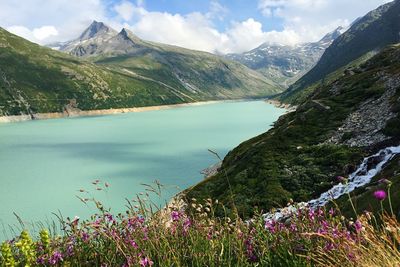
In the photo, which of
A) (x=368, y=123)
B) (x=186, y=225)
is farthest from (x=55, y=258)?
(x=368, y=123)

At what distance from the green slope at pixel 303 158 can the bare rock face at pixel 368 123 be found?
0.63m

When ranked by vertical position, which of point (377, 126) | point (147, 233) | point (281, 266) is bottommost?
point (377, 126)

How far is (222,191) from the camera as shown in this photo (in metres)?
42.3

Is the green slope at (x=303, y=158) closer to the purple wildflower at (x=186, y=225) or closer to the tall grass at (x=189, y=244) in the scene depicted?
the purple wildflower at (x=186, y=225)

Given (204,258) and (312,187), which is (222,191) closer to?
(312,187)

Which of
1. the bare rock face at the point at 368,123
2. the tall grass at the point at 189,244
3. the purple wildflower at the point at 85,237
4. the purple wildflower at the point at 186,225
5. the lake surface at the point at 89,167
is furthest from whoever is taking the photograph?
the lake surface at the point at 89,167

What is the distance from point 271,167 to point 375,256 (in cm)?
3785

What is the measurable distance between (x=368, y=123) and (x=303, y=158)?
9.68 m

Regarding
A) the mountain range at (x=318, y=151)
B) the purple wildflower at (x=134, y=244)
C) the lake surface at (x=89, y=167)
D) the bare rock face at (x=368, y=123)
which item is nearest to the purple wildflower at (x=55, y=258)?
the purple wildflower at (x=134, y=244)

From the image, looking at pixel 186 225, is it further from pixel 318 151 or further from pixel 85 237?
pixel 318 151

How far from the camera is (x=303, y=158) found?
41.8 metres

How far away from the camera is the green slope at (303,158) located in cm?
3591

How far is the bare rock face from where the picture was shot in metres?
40.6

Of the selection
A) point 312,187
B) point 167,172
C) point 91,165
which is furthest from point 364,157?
point 91,165
